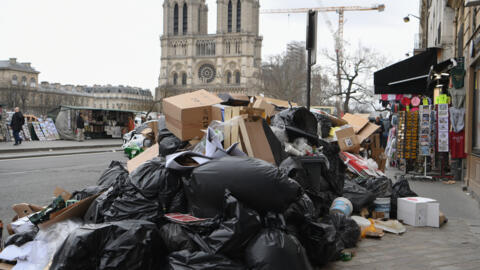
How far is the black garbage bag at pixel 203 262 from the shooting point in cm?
267

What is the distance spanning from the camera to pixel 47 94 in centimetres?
7794

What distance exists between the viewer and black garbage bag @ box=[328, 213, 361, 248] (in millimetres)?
4008

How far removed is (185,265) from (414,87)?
1165 centimetres

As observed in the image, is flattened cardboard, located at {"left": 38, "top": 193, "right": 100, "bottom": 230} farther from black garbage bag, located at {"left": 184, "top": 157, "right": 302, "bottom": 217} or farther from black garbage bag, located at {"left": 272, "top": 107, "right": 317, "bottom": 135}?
black garbage bag, located at {"left": 272, "top": 107, "right": 317, "bottom": 135}

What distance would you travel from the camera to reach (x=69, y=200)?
407cm

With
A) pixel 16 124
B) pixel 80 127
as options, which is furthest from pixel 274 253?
pixel 80 127

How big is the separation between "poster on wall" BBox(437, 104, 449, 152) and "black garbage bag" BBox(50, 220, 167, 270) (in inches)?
321

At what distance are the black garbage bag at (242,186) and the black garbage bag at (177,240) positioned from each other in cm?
26

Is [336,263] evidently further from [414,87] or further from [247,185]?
[414,87]

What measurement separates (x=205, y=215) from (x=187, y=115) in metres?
1.87

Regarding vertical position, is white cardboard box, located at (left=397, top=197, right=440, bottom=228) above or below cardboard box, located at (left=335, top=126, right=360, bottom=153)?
below

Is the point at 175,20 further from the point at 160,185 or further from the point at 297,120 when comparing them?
the point at 160,185

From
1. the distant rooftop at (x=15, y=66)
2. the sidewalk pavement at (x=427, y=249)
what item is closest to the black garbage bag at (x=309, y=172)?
the sidewalk pavement at (x=427, y=249)

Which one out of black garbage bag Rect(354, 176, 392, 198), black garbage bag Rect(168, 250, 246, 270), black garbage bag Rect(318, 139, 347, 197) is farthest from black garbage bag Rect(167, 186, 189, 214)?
black garbage bag Rect(354, 176, 392, 198)
